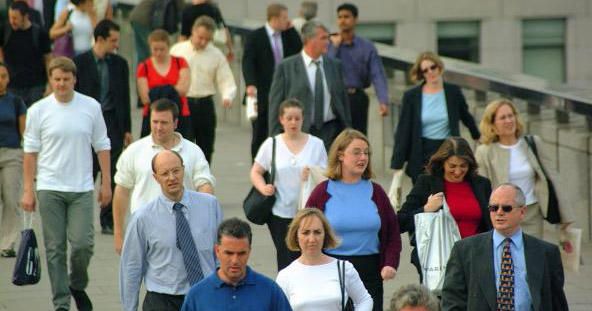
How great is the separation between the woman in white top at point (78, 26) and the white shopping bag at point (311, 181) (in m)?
7.81

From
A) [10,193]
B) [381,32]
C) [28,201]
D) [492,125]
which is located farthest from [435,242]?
[381,32]

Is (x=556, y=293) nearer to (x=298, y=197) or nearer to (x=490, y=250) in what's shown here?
(x=490, y=250)

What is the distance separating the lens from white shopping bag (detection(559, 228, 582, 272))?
1284 cm

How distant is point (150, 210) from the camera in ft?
36.0

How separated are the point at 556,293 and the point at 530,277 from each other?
17cm

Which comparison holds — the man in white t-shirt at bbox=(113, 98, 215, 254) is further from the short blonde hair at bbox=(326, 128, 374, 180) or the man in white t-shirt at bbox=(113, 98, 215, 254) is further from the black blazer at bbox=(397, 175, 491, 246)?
the black blazer at bbox=(397, 175, 491, 246)

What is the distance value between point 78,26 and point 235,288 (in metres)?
11.3

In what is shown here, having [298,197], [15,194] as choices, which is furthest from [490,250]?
[15,194]

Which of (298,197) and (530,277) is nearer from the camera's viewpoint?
(530,277)

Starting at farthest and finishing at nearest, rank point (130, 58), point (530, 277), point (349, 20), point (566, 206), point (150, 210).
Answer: point (130, 58)
point (349, 20)
point (566, 206)
point (150, 210)
point (530, 277)

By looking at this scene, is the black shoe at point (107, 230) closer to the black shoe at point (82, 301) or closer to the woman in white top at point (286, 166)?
the black shoe at point (82, 301)

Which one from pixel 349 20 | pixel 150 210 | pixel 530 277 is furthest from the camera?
pixel 349 20

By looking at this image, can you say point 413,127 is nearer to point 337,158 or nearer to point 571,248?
point 571,248

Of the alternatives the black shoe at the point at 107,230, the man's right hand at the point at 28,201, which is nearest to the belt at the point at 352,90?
the black shoe at the point at 107,230
